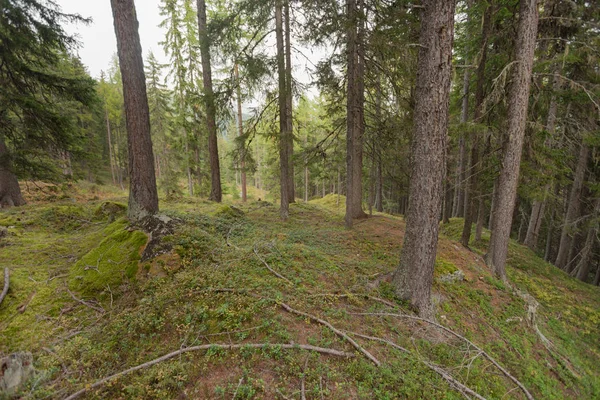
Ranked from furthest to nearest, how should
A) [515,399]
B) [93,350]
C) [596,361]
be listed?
[596,361] → [515,399] → [93,350]

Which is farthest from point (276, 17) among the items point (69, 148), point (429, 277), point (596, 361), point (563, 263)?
point (563, 263)

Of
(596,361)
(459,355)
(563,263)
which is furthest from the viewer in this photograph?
(563,263)

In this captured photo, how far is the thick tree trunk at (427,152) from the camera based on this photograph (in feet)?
13.4

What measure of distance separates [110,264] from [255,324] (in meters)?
3.19

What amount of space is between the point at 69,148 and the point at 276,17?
8.66 m

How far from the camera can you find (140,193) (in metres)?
5.91

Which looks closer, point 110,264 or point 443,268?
point 110,264

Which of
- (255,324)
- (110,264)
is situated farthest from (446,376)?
(110,264)

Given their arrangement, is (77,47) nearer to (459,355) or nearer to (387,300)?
(387,300)

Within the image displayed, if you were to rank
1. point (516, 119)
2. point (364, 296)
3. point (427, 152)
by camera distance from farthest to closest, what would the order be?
point (516, 119) → point (364, 296) → point (427, 152)

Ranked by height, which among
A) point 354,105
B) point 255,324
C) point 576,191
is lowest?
point 255,324

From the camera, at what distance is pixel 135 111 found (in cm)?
566

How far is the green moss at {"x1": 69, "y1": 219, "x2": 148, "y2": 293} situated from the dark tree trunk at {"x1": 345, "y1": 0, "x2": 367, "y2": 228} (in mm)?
6739

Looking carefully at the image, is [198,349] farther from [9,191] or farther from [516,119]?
[9,191]
